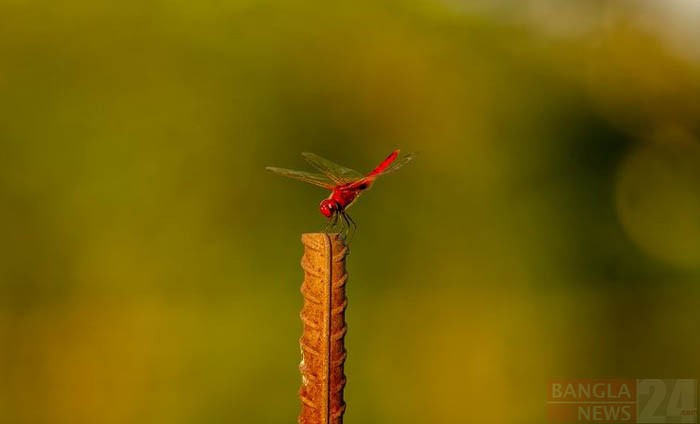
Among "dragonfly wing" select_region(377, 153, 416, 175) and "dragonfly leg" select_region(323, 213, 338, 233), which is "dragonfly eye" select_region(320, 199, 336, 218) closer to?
"dragonfly leg" select_region(323, 213, 338, 233)

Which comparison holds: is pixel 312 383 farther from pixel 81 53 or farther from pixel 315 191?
pixel 81 53

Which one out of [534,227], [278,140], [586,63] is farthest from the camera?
[586,63]

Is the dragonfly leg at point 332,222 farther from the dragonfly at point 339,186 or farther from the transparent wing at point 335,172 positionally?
the transparent wing at point 335,172

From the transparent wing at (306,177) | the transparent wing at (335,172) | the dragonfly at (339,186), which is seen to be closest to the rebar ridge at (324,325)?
the dragonfly at (339,186)

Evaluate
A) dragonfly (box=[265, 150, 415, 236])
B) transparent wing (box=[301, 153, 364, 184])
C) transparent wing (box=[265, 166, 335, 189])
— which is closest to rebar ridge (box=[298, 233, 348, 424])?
dragonfly (box=[265, 150, 415, 236])

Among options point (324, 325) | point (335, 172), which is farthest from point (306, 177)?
point (324, 325)

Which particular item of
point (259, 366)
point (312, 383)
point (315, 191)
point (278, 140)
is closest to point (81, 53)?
point (278, 140)
